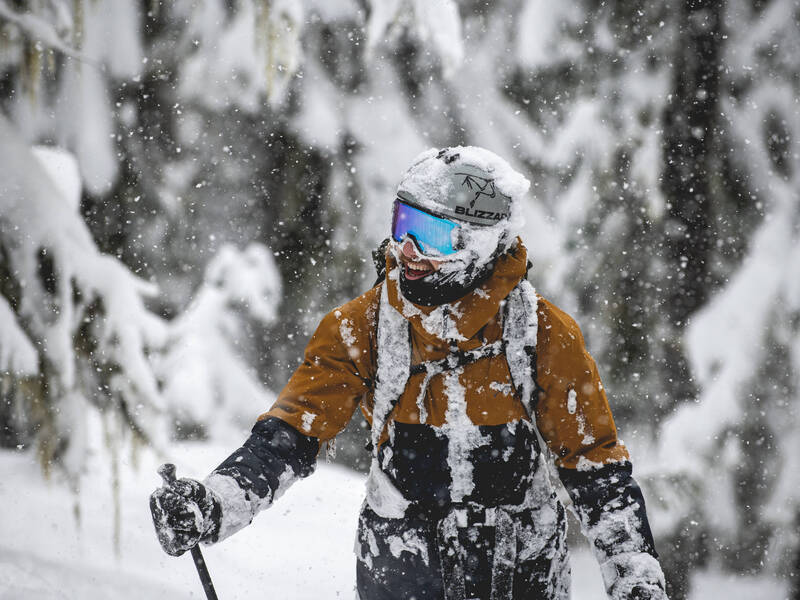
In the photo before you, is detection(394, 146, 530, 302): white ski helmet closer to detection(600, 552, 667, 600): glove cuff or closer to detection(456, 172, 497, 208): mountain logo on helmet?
detection(456, 172, 497, 208): mountain logo on helmet

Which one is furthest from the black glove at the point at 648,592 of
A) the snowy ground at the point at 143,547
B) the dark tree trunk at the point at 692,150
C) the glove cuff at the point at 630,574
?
the dark tree trunk at the point at 692,150

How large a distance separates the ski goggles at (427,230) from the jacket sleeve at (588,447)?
1.19 feet

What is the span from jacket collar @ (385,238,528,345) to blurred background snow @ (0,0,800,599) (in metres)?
2.17

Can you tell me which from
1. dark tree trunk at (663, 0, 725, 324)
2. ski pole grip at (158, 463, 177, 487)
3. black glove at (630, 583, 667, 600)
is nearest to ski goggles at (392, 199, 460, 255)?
ski pole grip at (158, 463, 177, 487)

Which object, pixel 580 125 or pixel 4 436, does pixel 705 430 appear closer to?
pixel 580 125

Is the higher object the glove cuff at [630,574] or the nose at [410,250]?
the nose at [410,250]

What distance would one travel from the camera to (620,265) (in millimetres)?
5934

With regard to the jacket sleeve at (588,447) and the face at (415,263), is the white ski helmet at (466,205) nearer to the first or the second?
the face at (415,263)

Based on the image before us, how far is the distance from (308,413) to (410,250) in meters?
0.60

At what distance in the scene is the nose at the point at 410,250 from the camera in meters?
1.90

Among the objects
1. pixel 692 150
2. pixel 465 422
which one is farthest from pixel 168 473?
pixel 692 150

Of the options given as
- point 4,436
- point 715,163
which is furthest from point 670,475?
point 4,436

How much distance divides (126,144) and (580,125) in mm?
4479

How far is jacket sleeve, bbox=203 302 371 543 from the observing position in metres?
1.86
